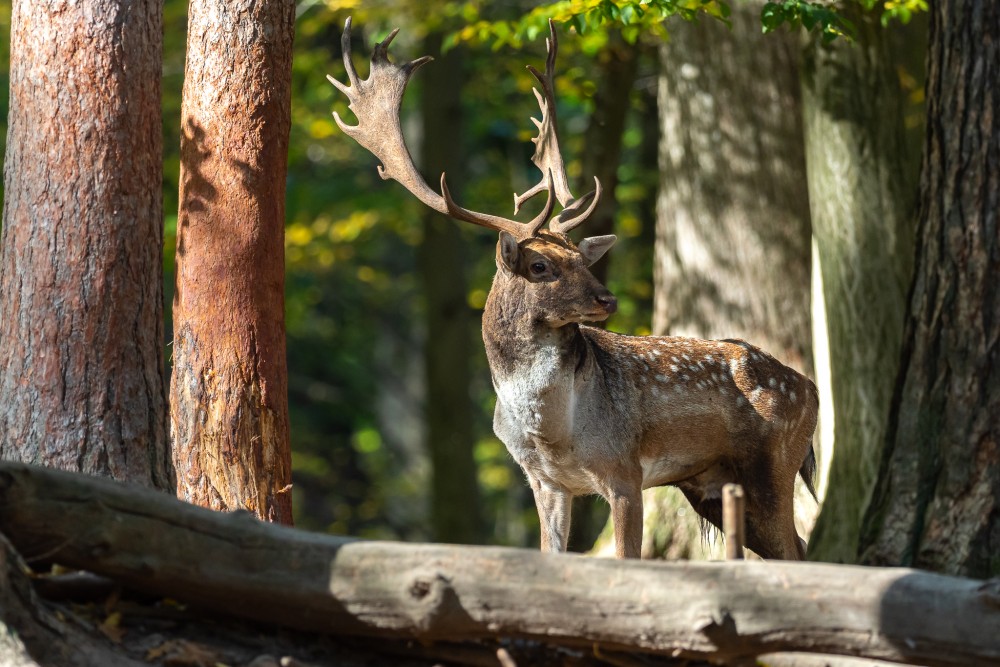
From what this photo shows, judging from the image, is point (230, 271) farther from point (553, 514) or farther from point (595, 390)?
point (553, 514)

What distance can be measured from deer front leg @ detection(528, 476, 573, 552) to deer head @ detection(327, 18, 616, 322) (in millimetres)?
993

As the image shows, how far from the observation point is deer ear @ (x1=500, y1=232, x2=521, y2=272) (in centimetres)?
668

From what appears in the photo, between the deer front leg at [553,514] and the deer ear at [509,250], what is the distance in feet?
3.88

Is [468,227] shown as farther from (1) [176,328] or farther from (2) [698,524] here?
(1) [176,328]

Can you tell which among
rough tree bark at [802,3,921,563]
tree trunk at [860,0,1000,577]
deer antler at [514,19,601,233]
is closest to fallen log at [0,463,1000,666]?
tree trunk at [860,0,1000,577]

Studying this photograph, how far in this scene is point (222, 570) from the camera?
4520mm

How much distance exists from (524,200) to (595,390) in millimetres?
1203

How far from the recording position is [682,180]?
9906 millimetres

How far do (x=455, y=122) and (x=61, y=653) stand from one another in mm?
10912

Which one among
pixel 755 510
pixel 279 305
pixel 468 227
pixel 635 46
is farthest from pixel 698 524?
pixel 468 227

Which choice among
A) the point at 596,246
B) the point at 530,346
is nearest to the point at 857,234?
the point at 596,246

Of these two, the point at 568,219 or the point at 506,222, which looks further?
the point at 568,219

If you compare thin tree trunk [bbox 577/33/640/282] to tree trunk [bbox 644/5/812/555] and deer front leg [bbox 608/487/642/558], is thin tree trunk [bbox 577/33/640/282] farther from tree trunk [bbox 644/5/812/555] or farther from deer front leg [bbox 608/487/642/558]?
deer front leg [bbox 608/487/642/558]

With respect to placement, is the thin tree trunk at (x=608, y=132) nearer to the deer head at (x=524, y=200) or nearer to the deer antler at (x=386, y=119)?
the deer head at (x=524, y=200)
